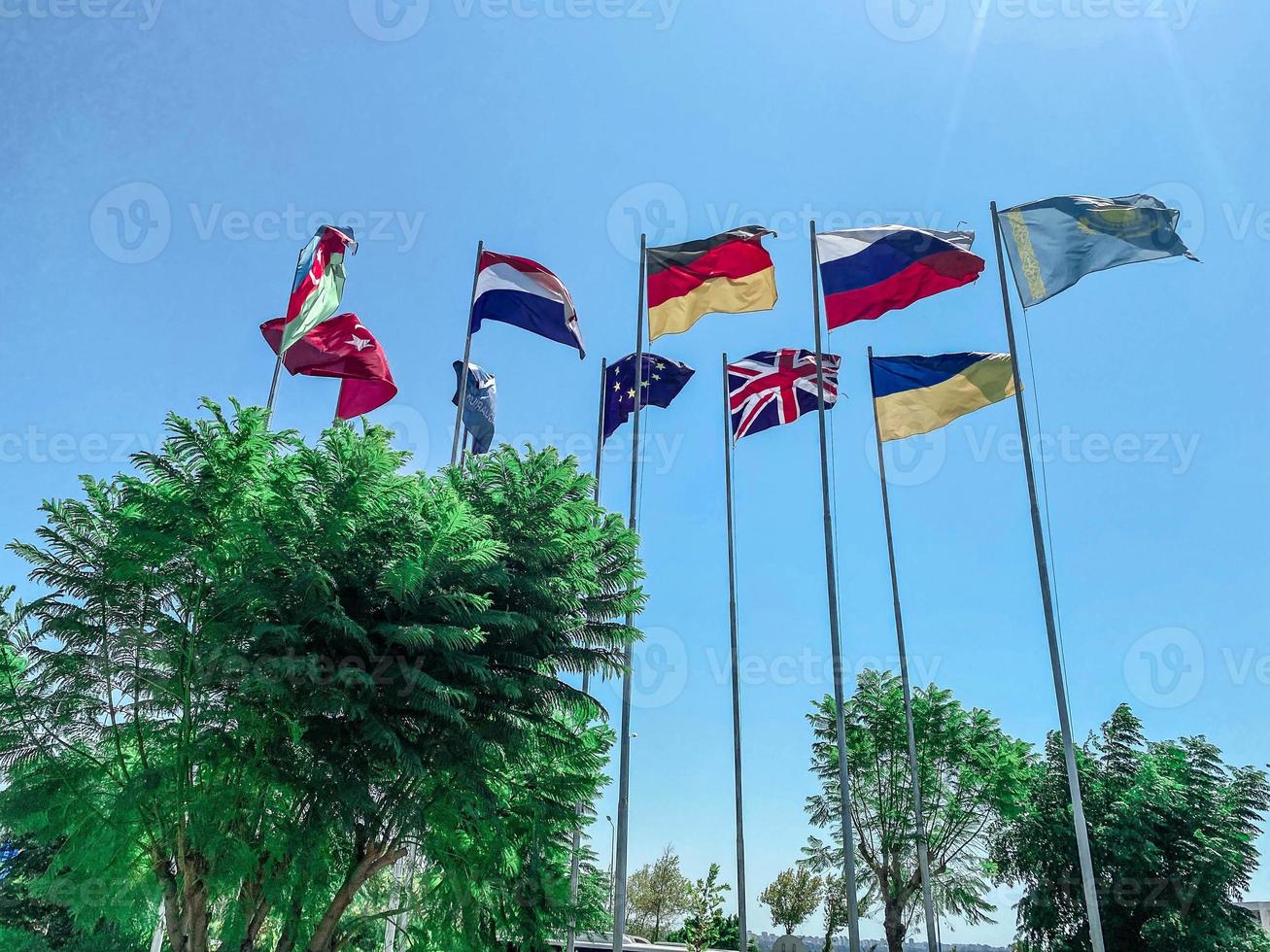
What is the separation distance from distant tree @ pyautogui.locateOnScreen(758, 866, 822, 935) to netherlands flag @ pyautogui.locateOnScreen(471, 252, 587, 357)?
43.1 m

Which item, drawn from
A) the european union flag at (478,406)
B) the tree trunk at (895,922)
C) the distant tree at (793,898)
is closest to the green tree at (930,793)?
the tree trunk at (895,922)

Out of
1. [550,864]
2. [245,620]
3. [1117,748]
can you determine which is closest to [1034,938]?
[1117,748]

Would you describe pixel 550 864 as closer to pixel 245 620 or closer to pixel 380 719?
pixel 380 719

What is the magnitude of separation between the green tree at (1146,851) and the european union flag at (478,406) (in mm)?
27947

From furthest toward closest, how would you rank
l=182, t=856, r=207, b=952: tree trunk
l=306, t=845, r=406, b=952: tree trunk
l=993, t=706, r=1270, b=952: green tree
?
l=993, t=706, r=1270, b=952: green tree < l=306, t=845, r=406, b=952: tree trunk < l=182, t=856, r=207, b=952: tree trunk

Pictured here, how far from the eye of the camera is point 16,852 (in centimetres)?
3884

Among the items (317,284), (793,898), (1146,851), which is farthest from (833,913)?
(317,284)

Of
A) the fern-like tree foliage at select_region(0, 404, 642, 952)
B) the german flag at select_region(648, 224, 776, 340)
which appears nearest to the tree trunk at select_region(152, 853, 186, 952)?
the fern-like tree foliage at select_region(0, 404, 642, 952)

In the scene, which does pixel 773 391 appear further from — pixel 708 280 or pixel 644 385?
pixel 708 280

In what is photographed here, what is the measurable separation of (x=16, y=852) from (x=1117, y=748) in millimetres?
46369

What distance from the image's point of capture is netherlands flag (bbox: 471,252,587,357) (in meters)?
23.0

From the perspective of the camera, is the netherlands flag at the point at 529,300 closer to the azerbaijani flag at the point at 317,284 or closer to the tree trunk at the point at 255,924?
the azerbaijani flag at the point at 317,284

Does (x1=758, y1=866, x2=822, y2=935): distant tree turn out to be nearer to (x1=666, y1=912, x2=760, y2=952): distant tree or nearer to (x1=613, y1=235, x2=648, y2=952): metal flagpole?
(x1=666, y1=912, x2=760, y2=952): distant tree

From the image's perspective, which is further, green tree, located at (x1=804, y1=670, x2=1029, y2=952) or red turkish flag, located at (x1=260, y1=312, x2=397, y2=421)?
green tree, located at (x1=804, y1=670, x2=1029, y2=952)
